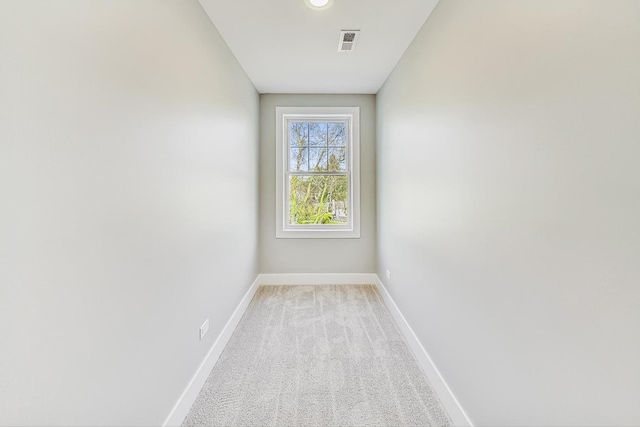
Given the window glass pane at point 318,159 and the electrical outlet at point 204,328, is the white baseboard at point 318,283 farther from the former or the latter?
the window glass pane at point 318,159

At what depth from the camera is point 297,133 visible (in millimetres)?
3932

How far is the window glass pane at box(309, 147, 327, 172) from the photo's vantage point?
395 cm

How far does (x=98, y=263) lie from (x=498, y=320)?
158cm

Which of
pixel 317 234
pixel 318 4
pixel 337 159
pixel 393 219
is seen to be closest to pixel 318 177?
pixel 337 159

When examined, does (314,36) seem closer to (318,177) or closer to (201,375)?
(318,177)

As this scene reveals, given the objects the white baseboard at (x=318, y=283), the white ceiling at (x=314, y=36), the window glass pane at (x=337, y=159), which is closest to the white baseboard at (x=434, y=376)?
the white baseboard at (x=318, y=283)

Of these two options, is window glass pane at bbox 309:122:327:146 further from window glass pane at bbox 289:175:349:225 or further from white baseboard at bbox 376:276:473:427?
white baseboard at bbox 376:276:473:427

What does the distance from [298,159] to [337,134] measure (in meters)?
0.63

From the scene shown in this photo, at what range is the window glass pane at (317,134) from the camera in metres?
3.94

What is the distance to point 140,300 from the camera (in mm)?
1249

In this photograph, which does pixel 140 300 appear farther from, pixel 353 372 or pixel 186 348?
pixel 353 372

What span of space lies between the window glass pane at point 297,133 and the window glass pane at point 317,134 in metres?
0.07

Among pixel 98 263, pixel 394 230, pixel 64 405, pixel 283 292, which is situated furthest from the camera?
pixel 283 292

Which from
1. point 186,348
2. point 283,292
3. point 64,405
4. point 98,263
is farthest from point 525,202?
point 283,292
